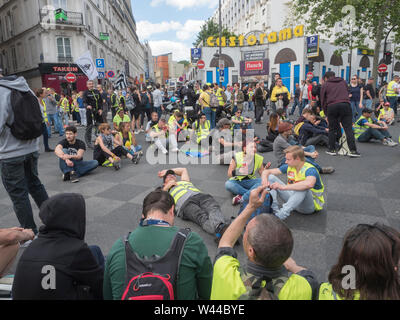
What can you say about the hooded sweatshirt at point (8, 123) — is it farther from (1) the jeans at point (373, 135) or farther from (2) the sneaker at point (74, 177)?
(1) the jeans at point (373, 135)

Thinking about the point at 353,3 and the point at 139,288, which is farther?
the point at 353,3

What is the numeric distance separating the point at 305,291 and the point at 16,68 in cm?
3902

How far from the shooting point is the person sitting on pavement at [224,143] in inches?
303

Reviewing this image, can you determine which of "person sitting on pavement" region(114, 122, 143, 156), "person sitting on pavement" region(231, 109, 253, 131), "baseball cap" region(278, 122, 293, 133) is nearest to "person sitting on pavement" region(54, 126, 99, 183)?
"person sitting on pavement" region(114, 122, 143, 156)

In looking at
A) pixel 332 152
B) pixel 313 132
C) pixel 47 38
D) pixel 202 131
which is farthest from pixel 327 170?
pixel 47 38

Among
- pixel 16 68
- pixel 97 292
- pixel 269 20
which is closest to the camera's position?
pixel 97 292

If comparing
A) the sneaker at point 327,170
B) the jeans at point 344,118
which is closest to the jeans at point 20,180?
the sneaker at point 327,170

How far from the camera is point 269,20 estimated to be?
43.6 metres

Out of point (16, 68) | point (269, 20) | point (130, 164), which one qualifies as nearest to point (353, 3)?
point (130, 164)

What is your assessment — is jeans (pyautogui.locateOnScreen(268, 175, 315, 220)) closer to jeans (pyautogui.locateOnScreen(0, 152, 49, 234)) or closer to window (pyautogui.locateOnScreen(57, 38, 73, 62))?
jeans (pyautogui.locateOnScreen(0, 152, 49, 234))

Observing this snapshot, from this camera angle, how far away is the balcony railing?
27.8 metres

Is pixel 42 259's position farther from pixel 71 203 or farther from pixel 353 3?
pixel 353 3

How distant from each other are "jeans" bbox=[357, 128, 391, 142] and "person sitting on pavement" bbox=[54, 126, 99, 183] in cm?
783

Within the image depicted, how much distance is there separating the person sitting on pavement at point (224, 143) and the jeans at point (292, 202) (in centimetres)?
321
